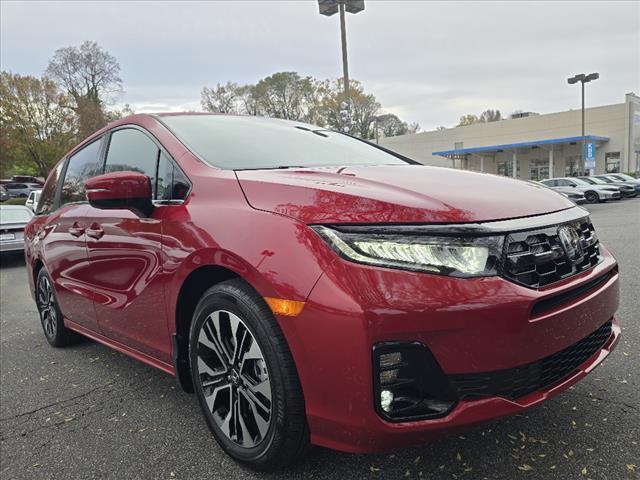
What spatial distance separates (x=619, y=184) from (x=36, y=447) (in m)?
28.6

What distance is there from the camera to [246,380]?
208cm

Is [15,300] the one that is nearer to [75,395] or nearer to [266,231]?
[75,395]

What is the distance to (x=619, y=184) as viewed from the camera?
25.6 m

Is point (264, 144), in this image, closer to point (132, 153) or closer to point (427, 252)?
point (132, 153)

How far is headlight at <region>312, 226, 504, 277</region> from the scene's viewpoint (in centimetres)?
169

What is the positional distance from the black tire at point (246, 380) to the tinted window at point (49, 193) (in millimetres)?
2446

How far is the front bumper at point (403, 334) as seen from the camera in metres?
1.63

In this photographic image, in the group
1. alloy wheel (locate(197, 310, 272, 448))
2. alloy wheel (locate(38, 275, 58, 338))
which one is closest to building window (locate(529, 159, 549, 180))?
alloy wheel (locate(38, 275, 58, 338))

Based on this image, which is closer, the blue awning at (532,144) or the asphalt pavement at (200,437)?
the asphalt pavement at (200,437)

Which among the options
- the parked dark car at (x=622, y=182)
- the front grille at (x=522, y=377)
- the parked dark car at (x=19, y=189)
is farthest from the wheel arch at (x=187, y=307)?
the parked dark car at (x=19, y=189)

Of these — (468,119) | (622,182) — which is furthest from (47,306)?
(468,119)

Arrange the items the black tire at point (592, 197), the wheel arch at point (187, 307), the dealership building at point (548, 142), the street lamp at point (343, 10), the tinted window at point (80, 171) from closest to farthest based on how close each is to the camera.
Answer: the wheel arch at point (187, 307), the tinted window at point (80, 171), the street lamp at point (343, 10), the black tire at point (592, 197), the dealership building at point (548, 142)

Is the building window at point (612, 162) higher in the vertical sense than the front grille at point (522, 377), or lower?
lower

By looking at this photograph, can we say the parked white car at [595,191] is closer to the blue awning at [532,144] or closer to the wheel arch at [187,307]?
the blue awning at [532,144]
